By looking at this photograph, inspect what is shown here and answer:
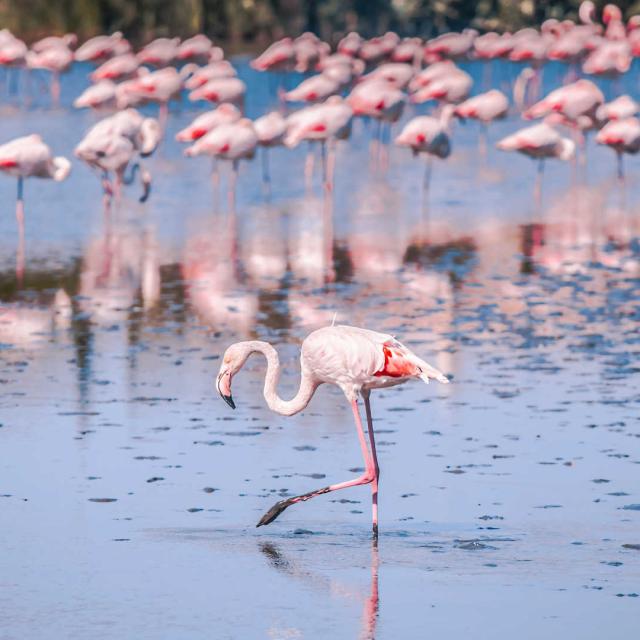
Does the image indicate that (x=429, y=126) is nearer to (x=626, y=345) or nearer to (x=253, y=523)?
(x=626, y=345)

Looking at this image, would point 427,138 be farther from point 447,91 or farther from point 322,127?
point 447,91

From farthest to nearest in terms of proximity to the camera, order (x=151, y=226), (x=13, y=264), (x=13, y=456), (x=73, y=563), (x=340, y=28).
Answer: (x=340, y=28) → (x=151, y=226) → (x=13, y=264) → (x=13, y=456) → (x=73, y=563)

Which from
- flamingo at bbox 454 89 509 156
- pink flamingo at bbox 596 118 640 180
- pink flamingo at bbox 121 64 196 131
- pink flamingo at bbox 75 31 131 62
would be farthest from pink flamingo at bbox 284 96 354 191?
pink flamingo at bbox 75 31 131 62

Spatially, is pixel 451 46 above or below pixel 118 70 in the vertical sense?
above

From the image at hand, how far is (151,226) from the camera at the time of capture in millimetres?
16297

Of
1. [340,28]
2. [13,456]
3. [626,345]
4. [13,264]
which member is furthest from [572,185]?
[340,28]

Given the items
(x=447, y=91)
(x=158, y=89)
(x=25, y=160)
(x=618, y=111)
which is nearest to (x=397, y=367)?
(x=25, y=160)

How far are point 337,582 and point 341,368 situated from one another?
1.06 metres

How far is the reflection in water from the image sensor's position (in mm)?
5812

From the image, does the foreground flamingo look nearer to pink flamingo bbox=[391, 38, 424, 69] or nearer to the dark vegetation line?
pink flamingo bbox=[391, 38, 424, 69]

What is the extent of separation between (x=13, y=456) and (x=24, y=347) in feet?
8.99

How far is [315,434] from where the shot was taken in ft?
27.9

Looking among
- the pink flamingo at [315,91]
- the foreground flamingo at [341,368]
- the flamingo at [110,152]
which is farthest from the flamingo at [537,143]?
the foreground flamingo at [341,368]

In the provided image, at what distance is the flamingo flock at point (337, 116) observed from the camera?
23.4 ft
